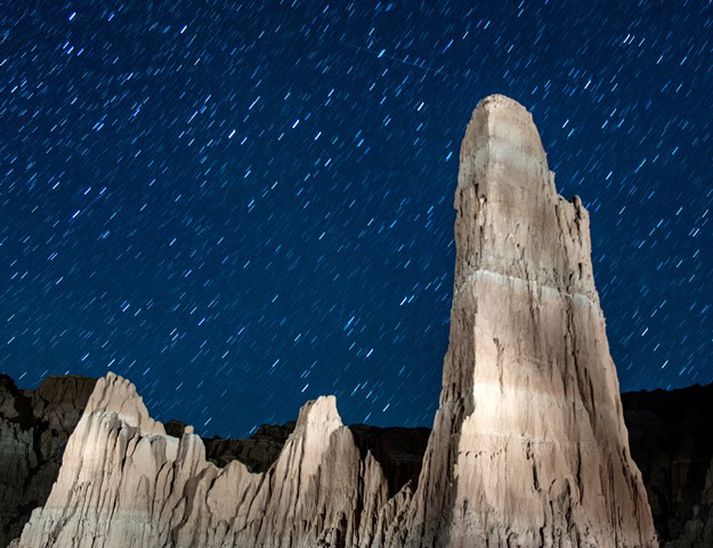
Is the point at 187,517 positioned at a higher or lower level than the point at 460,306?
lower

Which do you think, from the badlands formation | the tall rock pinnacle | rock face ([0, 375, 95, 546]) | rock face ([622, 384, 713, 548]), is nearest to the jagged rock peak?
the badlands formation

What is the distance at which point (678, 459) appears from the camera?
58.0 m

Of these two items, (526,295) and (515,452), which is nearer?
(515,452)

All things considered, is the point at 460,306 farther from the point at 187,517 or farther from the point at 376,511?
the point at 187,517

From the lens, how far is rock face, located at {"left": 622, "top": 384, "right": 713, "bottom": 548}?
47844mm

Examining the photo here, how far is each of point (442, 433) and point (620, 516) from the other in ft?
24.7

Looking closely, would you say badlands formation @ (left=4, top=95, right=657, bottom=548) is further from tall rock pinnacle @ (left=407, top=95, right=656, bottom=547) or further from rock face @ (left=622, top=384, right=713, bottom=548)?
rock face @ (left=622, top=384, right=713, bottom=548)

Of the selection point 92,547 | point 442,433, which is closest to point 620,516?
point 442,433

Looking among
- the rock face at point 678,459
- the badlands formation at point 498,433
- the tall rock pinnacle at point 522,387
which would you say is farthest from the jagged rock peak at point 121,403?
the rock face at point 678,459

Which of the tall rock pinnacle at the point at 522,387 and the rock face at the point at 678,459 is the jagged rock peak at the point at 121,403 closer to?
the tall rock pinnacle at the point at 522,387

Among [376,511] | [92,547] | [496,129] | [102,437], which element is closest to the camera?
[496,129]

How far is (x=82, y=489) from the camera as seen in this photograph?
4844 centimetres

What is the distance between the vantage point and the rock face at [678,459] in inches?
1884

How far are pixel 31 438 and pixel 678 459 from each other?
55.3 meters
